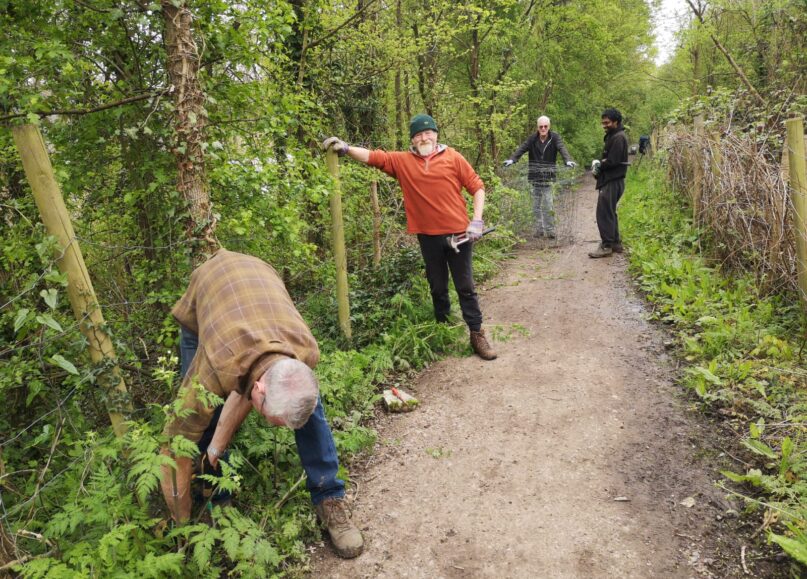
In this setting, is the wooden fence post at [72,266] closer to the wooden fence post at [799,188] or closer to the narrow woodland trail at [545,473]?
the narrow woodland trail at [545,473]

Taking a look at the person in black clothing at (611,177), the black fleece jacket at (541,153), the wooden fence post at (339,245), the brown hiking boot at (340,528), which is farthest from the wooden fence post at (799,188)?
the black fleece jacket at (541,153)

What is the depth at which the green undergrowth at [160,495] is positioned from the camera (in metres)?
2.12

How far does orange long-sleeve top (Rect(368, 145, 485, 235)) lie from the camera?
448 centimetres

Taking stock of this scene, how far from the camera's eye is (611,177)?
7371 millimetres

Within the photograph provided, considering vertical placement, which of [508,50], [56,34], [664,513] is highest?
[508,50]

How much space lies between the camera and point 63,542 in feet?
7.48

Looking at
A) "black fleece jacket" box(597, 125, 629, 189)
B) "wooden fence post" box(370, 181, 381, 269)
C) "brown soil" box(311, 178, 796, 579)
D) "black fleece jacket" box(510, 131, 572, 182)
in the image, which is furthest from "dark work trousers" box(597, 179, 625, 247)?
"wooden fence post" box(370, 181, 381, 269)

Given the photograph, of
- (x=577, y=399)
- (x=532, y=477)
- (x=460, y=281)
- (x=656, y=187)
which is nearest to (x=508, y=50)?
(x=656, y=187)

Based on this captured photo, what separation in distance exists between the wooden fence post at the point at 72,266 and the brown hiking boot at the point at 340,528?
1.18 m

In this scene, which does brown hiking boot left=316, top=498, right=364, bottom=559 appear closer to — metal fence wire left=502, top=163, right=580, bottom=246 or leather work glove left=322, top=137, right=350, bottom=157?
leather work glove left=322, top=137, right=350, bottom=157

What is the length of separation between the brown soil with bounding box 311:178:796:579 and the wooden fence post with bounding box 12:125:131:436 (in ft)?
4.78

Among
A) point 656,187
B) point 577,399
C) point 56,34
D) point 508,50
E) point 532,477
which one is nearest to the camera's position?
point 56,34

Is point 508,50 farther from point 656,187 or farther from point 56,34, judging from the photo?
point 56,34

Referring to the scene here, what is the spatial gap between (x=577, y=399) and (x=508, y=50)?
35.0 feet
